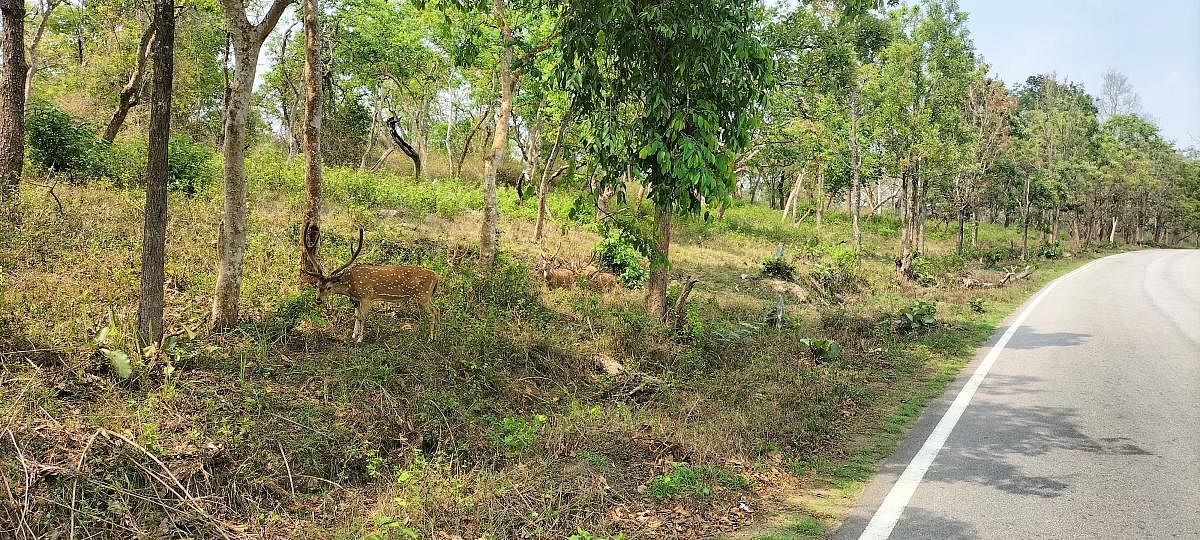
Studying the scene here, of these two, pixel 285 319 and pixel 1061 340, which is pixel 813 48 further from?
pixel 285 319

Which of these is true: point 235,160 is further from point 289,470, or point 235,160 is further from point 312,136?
point 289,470

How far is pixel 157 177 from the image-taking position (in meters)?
5.56

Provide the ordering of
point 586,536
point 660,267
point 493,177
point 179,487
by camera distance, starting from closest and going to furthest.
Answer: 1. point 586,536
2. point 179,487
3. point 660,267
4. point 493,177

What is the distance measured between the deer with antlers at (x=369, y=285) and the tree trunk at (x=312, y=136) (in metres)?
0.52

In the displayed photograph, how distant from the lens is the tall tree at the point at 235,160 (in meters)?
6.64

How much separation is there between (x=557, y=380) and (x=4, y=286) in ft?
17.0

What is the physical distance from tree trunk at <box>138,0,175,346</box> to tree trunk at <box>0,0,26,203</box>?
4.62 m

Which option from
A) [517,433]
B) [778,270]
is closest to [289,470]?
[517,433]

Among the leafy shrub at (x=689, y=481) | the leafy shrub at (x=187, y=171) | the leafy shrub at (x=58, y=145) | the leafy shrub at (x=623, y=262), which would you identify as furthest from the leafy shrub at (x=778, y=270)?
the leafy shrub at (x=58, y=145)

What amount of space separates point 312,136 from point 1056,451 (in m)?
8.24

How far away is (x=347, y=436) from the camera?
203 inches

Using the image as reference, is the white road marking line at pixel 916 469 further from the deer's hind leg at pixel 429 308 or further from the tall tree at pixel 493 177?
the tall tree at pixel 493 177

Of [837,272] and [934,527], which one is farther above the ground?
[837,272]

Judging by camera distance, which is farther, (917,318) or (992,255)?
(992,255)
